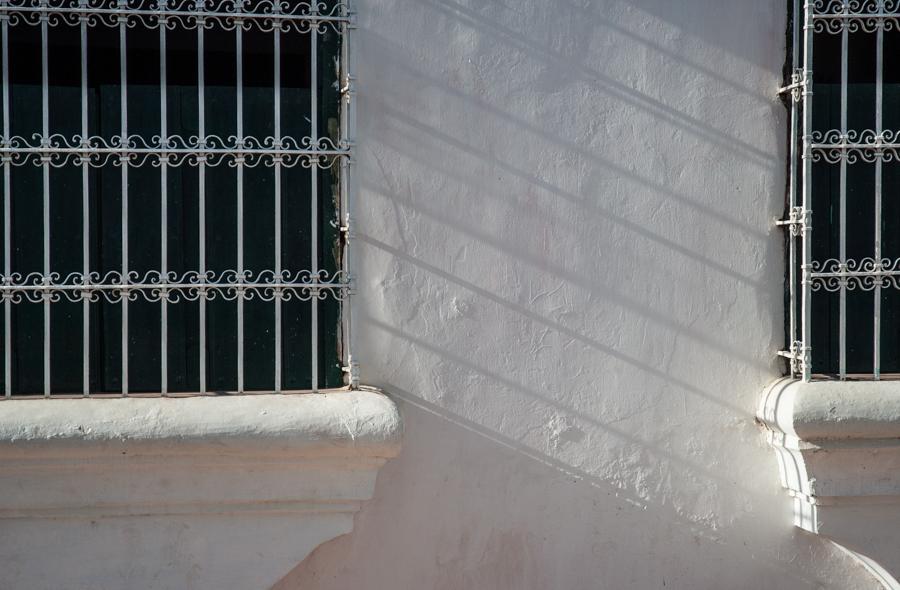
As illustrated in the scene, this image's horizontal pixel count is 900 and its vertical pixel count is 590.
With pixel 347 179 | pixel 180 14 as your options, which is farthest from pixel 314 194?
pixel 180 14

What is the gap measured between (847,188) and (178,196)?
248 centimetres

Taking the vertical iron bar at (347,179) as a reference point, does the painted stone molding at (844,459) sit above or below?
below

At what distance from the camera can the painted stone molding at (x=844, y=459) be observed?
144 inches

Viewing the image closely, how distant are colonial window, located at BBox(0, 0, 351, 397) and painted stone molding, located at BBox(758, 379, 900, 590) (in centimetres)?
160

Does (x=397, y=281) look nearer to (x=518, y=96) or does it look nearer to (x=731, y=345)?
(x=518, y=96)

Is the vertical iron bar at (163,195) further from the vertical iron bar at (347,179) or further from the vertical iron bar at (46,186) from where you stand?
the vertical iron bar at (347,179)

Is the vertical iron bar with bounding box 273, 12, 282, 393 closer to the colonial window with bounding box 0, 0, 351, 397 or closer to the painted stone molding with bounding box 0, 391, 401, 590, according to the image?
the colonial window with bounding box 0, 0, 351, 397

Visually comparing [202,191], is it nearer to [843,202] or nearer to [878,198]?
[843,202]

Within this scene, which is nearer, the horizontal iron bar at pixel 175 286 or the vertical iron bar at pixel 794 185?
the horizontal iron bar at pixel 175 286

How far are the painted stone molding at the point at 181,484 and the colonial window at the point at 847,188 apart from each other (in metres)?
1.65

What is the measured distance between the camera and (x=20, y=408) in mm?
3461

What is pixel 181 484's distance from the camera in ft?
11.6

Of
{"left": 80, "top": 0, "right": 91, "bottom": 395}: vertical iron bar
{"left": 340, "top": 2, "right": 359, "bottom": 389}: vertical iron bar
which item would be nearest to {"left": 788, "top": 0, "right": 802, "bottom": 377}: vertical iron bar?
{"left": 340, "top": 2, "right": 359, "bottom": 389}: vertical iron bar

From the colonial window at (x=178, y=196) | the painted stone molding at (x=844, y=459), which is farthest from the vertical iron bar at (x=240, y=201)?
the painted stone molding at (x=844, y=459)
